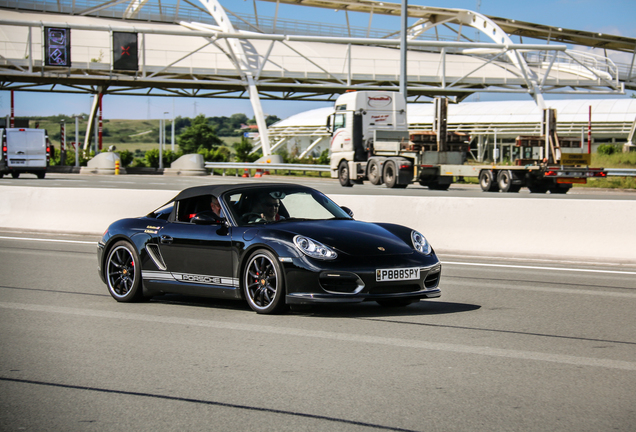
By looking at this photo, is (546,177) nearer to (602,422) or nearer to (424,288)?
(424,288)

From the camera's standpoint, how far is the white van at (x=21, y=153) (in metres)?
37.7

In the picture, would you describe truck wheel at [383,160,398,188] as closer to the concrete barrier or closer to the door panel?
the concrete barrier

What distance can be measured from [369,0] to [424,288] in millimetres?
63844

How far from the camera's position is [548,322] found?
7.03 m

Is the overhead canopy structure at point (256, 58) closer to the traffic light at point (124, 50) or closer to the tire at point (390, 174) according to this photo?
the traffic light at point (124, 50)

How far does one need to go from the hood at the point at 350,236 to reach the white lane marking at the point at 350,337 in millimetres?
921

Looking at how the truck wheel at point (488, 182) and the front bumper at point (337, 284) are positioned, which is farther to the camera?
the truck wheel at point (488, 182)

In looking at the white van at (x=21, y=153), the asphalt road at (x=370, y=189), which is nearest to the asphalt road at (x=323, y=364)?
the asphalt road at (x=370, y=189)

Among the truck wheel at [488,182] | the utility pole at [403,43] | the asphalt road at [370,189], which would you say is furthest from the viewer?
the truck wheel at [488,182]

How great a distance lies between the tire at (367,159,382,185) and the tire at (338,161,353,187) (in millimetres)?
1143

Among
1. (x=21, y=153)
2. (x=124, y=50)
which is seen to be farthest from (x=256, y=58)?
(x=21, y=153)

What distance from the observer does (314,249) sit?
713 centimetres

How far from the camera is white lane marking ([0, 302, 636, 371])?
18.1ft

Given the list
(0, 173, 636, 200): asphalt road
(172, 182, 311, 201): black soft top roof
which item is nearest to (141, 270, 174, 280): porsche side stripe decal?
(172, 182, 311, 201): black soft top roof
